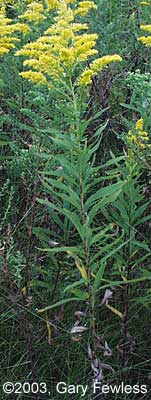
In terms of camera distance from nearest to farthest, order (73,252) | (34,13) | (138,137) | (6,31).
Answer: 1. (73,252)
2. (138,137)
3. (6,31)
4. (34,13)

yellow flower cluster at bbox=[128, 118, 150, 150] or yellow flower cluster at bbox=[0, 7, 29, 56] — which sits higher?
yellow flower cluster at bbox=[0, 7, 29, 56]

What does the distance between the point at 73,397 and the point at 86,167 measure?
2.93 ft

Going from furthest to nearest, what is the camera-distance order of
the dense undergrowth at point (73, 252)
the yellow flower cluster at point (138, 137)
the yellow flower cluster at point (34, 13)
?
the yellow flower cluster at point (34, 13)
the yellow flower cluster at point (138, 137)
the dense undergrowth at point (73, 252)

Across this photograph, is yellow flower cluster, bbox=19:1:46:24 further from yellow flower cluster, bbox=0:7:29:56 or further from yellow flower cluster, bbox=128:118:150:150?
yellow flower cluster, bbox=128:118:150:150

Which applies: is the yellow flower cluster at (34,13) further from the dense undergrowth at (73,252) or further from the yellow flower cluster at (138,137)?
the yellow flower cluster at (138,137)

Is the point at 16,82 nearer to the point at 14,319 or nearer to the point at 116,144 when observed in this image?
the point at 116,144

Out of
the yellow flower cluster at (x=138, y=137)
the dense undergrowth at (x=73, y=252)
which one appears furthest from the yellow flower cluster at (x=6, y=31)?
the yellow flower cluster at (x=138, y=137)

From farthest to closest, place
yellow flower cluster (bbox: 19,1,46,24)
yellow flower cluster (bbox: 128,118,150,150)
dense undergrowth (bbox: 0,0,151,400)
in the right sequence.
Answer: yellow flower cluster (bbox: 19,1,46,24), yellow flower cluster (bbox: 128,118,150,150), dense undergrowth (bbox: 0,0,151,400)

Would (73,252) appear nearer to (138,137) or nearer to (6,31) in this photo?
(138,137)

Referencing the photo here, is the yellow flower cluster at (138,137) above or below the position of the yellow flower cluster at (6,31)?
below

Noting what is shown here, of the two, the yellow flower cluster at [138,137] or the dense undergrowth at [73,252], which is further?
the yellow flower cluster at [138,137]

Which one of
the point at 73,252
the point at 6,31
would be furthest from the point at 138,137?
the point at 6,31

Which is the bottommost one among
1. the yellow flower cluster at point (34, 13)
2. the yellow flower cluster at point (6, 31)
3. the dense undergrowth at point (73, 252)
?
the dense undergrowth at point (73, 252)

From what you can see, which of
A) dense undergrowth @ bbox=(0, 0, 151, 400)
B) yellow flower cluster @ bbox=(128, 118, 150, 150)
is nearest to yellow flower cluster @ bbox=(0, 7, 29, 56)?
→ dense undergrowth @ bbox=(0, 0, 151, 400)
